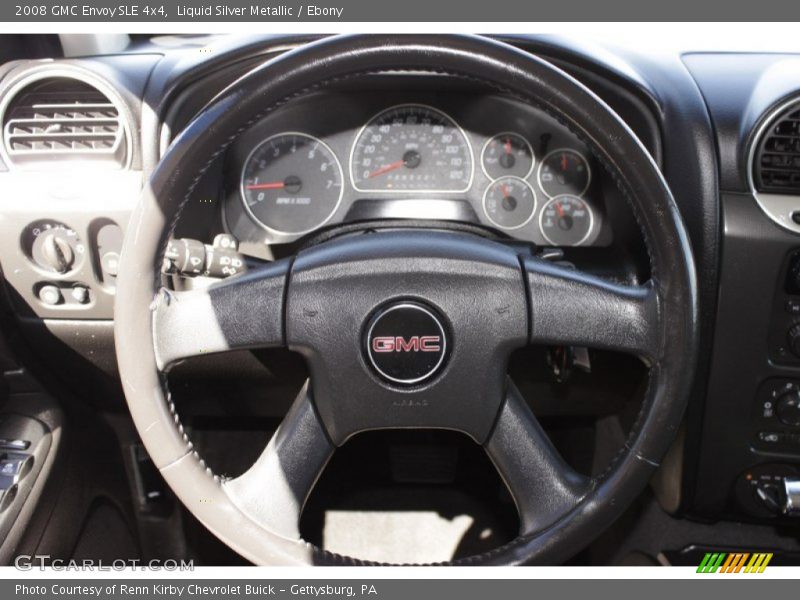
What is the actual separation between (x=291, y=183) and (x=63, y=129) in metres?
0.44

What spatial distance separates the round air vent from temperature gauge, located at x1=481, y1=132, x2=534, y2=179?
28.3 inches

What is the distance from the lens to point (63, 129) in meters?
1.43

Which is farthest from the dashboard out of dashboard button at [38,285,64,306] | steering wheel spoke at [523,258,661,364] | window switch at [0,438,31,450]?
steering wheel spoke at [523,258,661,364]

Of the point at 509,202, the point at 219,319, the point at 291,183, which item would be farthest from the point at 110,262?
the point at 509,202

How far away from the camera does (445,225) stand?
1.52 metres

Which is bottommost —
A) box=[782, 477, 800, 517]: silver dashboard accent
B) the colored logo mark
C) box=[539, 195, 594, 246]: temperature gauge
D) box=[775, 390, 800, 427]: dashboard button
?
the colored logo mark

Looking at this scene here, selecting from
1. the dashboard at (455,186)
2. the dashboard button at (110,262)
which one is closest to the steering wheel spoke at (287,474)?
the dashboard at (455,186)

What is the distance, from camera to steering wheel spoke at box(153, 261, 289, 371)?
42.2 inches

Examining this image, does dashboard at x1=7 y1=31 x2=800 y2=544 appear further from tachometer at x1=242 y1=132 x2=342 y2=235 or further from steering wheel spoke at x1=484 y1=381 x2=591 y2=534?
steering wheel spoke at x1=484 y1=381 x2=591 y2=534

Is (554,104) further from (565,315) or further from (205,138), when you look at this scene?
(205,138)

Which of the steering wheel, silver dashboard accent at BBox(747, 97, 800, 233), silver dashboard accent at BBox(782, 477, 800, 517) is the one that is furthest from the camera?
silver dashboard accent at BBox(782, 477, 800, 517)

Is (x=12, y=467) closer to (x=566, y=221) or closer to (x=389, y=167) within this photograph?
(x=389, y=167)

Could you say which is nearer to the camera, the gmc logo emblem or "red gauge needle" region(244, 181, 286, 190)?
the gmc logo emblem

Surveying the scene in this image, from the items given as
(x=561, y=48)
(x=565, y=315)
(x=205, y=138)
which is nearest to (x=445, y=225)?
(x=561, y=48)
